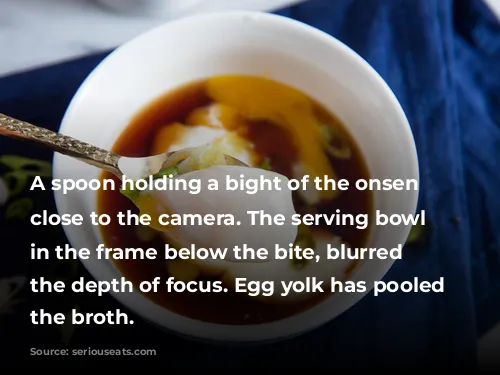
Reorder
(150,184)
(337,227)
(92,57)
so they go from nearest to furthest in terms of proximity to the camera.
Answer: (150,184) < (337,227) < (92,57)

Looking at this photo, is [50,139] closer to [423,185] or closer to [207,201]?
[207,201]

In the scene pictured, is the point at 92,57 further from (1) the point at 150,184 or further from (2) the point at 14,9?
(1) the point at 150,184

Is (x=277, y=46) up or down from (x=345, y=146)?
up

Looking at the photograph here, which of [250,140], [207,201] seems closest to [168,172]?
[207,201]

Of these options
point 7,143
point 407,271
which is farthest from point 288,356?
point 7,143

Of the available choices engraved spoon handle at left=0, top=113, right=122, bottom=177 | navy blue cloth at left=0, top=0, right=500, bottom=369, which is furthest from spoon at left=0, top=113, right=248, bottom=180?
navy blue cloth at left=0, top=0, right=500, bottom=369

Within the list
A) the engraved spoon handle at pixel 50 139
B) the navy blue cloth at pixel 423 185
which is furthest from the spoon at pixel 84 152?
the navy blue cloth at pixel 423 185

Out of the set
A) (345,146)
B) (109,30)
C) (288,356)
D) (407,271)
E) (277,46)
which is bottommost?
(288,356)
